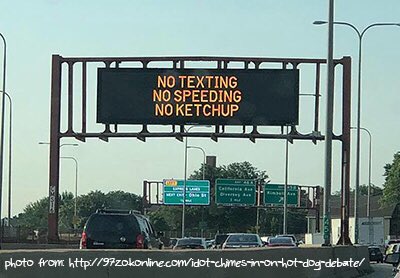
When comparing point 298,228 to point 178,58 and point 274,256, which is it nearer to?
point 178,58

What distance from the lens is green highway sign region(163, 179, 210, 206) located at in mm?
72812

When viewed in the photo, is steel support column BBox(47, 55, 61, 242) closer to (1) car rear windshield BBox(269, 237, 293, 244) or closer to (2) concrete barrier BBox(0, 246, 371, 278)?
(1) car rear windshield BBox(269, 237, 293, 244)

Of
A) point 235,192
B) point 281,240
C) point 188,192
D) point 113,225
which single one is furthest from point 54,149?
point 235,192

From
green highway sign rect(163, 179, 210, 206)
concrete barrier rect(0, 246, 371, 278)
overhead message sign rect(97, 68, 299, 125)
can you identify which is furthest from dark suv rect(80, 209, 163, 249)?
green highway sign rect(163, 179, 210, 206)

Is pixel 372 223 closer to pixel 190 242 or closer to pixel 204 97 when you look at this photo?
pixel 190 242

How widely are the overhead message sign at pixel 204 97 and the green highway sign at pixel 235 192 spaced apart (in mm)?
36582

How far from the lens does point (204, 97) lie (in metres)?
36.1

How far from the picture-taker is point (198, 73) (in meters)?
36.2

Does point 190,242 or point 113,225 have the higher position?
point 113,225

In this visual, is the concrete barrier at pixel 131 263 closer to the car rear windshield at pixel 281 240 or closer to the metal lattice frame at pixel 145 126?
the metal lattice frame at pixel 145 126

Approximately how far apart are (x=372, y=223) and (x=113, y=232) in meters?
46.4

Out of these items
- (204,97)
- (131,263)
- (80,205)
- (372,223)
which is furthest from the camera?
(80,205)

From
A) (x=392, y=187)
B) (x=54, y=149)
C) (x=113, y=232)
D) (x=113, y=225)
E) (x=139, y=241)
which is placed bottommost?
(x=139, y=241)

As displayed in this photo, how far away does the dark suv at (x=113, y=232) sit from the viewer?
2603 cm
